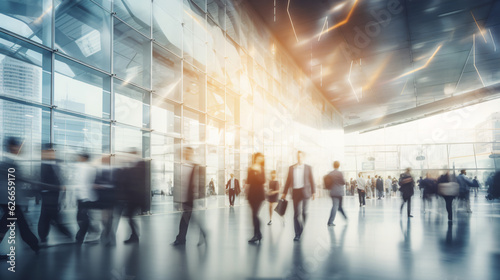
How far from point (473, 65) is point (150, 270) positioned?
2872 centimetres

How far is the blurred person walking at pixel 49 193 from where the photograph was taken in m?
5.12

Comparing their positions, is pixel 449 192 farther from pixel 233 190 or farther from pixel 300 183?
pixel 233 190

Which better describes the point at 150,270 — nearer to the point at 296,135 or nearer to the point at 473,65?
the point at 296,135

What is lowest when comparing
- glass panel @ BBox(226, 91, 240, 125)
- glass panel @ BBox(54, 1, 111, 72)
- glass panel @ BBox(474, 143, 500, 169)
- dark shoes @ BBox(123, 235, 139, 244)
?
dark shoes @ BBox(123, 235, 139, 244)

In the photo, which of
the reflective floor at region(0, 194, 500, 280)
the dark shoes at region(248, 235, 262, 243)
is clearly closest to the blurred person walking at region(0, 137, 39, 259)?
the reflective floor at region(0, 194, 500, 280)

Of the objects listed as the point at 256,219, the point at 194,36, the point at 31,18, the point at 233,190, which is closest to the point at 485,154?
the point at 233,190

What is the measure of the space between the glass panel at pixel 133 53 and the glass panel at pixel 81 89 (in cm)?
109

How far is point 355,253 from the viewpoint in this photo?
4992 mm

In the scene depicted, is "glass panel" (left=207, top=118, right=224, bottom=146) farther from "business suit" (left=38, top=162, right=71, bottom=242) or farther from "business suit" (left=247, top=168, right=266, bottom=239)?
"business suit" (left=38, top=162, right=71, bottom=242)

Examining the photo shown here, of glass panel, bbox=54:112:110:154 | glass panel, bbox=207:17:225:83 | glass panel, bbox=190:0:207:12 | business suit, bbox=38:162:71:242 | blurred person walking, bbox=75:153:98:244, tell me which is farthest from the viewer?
glass panel, bbox=207:17:225:83

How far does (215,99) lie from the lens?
1539cm

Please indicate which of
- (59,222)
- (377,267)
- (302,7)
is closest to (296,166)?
(377,267)

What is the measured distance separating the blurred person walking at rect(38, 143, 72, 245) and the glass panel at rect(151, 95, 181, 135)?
589 centimetres

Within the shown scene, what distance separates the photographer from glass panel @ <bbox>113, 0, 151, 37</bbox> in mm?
10703
